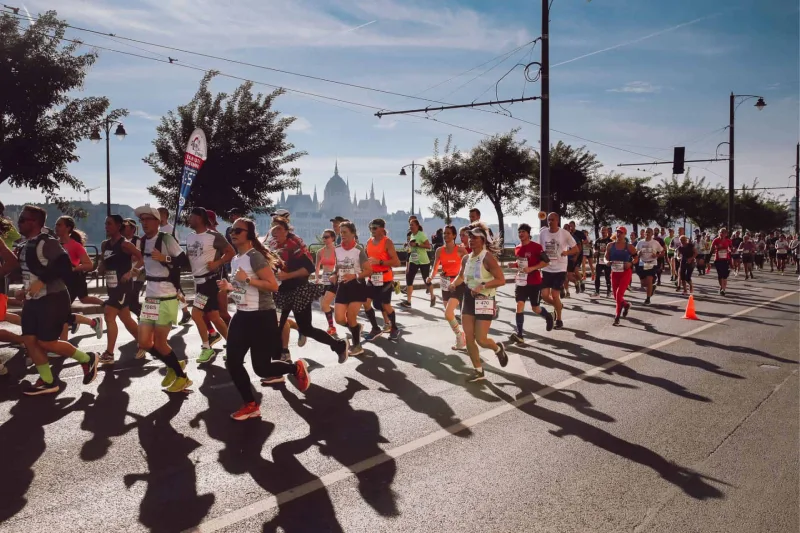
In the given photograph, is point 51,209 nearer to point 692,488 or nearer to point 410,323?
point 410,323

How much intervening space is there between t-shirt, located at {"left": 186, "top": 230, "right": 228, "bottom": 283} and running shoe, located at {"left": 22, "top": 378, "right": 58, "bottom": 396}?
6.40 feet

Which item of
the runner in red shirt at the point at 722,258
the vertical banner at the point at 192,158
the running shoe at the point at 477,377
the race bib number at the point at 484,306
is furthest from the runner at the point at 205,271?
the runner in red shirt at the point at 722,258

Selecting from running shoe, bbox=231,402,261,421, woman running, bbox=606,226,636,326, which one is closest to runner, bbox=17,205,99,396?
running shoe, bbox=231,402,261,421

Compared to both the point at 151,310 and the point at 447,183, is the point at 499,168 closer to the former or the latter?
the point at 447,183

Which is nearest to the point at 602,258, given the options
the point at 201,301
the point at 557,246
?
the point at 557,246

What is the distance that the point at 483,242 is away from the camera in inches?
269

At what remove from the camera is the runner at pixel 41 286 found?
569 centimetres

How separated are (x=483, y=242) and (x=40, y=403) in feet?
15.4

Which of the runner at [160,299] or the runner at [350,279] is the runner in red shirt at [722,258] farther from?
the runner at [160,299]

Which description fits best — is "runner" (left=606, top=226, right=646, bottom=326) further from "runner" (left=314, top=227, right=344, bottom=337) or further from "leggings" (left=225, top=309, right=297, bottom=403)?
"leggings" (left=225, top=309, right=297, bottom=403)

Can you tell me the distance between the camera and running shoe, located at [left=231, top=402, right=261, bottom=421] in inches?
203

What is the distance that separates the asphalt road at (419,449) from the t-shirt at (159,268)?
3.29 feet

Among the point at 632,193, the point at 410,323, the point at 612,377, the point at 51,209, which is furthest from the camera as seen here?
the point at 51,209

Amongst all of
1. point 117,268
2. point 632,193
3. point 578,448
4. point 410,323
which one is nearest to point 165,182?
point 410,323
